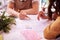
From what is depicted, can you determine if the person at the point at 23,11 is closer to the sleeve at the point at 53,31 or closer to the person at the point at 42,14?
the person at the point at 42,14

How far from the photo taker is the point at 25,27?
4.05 feet

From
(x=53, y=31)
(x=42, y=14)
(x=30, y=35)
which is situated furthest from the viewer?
(x=42, y=14)

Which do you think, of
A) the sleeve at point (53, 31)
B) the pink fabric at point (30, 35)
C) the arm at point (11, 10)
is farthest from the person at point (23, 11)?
the sleeve at point (53, 31)

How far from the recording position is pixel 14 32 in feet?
3.92

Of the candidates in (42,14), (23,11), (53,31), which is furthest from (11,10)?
(53,31)

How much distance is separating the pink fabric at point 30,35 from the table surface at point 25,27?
0.02m

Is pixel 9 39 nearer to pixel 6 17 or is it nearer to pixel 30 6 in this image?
pixel 6 17

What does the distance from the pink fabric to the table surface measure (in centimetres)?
2

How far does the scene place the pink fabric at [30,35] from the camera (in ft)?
3.77

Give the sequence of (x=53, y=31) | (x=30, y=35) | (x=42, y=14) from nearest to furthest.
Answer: (x=53, y=31), (x=30, y=35), (x=42, y=14)

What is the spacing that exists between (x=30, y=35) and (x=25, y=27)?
9 cm

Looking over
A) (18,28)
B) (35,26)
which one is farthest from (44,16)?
(18,28)

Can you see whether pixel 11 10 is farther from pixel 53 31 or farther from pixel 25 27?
pixel 53 31

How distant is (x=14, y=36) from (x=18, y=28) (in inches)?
3.5
